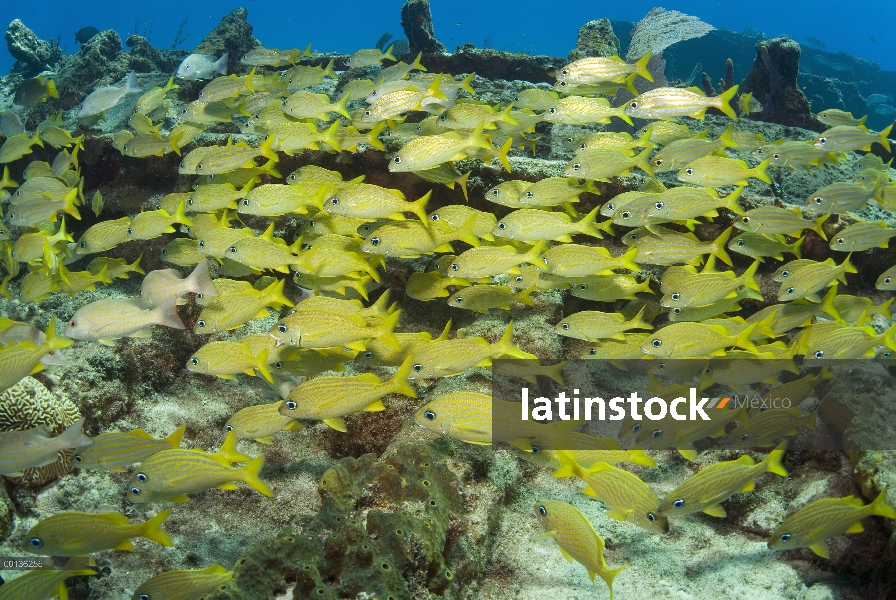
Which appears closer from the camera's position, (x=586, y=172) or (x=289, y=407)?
(x=289, y=407)

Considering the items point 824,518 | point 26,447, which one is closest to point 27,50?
point 26,447

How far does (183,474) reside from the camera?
2840 mm

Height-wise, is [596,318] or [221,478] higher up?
[596,318]

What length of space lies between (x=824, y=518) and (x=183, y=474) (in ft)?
12.0

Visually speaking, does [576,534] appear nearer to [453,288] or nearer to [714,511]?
[714,511]

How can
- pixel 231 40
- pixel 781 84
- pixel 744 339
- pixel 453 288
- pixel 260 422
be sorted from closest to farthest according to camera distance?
1. pixel 260 422
2. pixel 744 339
3. pixel 453 288
4. pixel 781 84
5. pixel 231 40

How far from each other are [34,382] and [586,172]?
5162mm

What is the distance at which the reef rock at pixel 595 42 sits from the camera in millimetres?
12508

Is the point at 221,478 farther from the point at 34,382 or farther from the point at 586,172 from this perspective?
the point at 586,172

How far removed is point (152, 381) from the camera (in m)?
5.05

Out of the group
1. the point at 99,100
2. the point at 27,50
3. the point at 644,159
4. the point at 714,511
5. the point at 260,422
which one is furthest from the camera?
the point at 27,50

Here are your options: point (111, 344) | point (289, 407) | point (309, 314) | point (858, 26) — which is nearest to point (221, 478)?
point (289, 407)

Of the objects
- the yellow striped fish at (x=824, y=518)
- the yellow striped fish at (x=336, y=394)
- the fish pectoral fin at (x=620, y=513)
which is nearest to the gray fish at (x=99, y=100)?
the yellow striped fish at (x=336, y=394)

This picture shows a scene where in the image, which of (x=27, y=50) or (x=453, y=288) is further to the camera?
(x=27, y=50)
